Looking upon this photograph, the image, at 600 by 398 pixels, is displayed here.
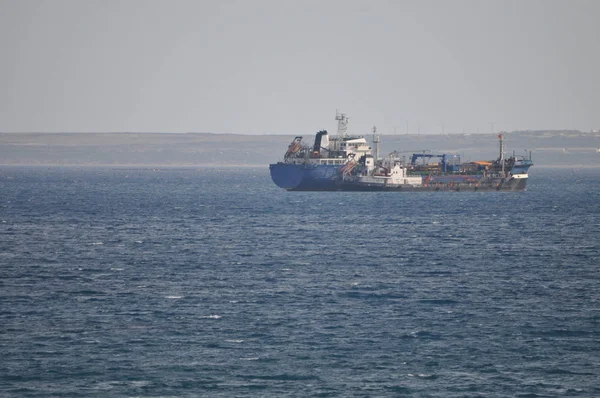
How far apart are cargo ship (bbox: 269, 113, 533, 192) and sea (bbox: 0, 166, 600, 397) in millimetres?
62096

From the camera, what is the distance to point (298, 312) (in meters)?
50.4

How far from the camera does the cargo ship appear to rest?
164m

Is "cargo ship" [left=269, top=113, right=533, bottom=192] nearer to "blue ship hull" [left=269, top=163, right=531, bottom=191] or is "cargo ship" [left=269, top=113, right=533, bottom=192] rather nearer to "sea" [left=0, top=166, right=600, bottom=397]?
"blue ship hull" [left=269, top=163, right=531, bottom=191]

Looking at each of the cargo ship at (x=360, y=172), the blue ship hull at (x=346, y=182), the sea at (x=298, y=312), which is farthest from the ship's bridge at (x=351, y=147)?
the sea at (x=298, y=312)

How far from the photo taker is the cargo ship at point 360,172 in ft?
537

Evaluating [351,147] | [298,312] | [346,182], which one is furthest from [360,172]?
[298,312]

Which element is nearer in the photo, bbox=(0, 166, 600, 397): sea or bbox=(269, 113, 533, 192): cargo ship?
bbox=(0, 166, 600, 397): sea

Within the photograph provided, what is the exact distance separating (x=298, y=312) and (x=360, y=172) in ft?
380

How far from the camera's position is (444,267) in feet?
227

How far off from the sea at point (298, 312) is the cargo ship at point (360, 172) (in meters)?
62.1

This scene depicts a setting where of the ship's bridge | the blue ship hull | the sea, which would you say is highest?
the ship's bridge

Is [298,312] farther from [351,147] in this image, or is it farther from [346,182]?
[351,147]

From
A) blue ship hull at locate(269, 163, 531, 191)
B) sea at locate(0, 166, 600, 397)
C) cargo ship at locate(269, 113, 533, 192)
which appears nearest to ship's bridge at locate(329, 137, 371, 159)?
cargo ship at locate(269, 113, 533, 192)

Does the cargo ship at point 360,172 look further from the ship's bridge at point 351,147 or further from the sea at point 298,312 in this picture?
the sea at point 298,312
